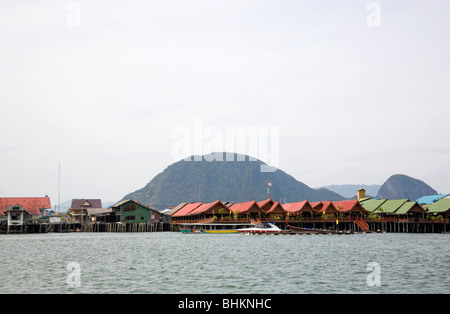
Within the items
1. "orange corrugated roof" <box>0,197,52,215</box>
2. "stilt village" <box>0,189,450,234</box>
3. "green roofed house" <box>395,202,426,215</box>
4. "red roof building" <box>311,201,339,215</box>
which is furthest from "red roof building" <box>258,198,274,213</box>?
"orange corrugated roof" <box>0,197,52,215</box>

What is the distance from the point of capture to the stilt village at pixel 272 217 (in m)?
117

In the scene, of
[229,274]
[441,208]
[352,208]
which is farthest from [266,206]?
[229,274]

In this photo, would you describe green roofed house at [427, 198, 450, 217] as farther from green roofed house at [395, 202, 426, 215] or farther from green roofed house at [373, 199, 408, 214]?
green roofed house at [373, 199, 408, 214]

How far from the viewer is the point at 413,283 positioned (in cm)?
3133

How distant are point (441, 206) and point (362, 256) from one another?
86.6 m

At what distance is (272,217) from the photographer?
119m

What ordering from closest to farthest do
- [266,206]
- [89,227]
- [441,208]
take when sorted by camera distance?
[266,206] → [441,208] → [89,227]

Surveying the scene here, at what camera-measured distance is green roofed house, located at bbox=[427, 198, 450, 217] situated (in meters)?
123

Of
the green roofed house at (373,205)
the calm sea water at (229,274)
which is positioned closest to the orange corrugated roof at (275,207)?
the green roofed house at (373,205)

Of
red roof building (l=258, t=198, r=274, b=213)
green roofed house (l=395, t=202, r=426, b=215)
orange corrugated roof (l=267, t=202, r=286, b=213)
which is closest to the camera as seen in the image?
orange corrugated roof (l=267, t=202, r=286, b=213)

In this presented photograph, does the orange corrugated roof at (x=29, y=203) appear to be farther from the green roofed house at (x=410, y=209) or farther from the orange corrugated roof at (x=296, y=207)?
the green roofed house at (x=410, y=209)

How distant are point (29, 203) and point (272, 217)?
68688 mm

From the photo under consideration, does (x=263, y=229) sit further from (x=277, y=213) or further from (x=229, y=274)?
(x=229, y=274)
